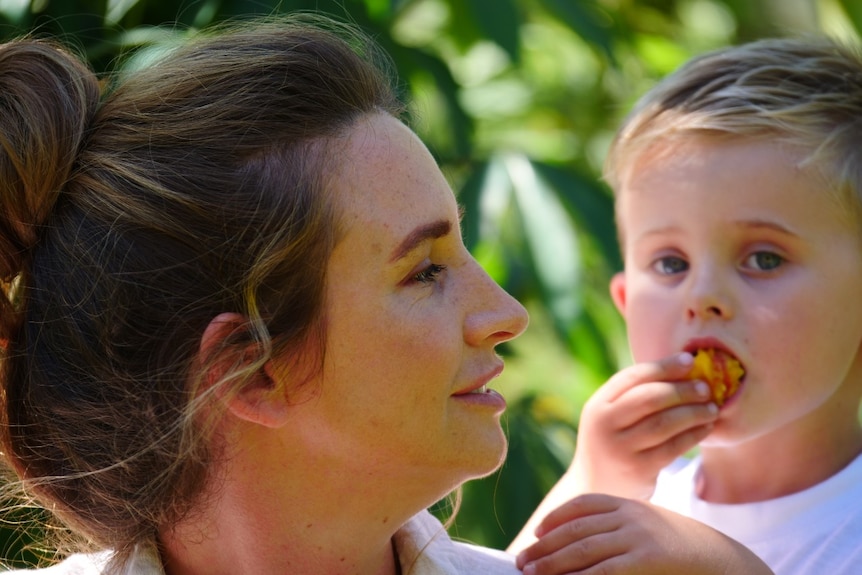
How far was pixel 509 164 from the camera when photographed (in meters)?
2.16

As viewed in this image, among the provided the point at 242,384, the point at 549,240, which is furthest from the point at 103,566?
the point at 549,240

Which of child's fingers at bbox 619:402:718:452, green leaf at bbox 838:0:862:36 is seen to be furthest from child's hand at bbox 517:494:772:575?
green leaf at bbox 838:0:862:36

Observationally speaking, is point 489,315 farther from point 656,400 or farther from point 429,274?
point 656,400

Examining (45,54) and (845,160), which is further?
(845,160)

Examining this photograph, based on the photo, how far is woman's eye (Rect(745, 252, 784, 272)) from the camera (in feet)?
5.08

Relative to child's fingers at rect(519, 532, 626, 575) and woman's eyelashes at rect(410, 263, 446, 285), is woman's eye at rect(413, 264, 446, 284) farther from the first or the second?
child's fingers at rect(519, 532, 626, 575)

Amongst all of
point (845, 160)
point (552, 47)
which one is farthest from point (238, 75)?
point (552, 47)

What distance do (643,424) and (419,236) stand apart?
0.49m

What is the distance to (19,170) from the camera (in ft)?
4.18

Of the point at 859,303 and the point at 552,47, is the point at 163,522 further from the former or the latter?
the point at 552,47

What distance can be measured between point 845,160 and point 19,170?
1061mm

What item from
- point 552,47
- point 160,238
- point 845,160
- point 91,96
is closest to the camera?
point 160,238

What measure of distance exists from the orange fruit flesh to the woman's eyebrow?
448 mm

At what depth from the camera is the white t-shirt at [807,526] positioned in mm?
1487
